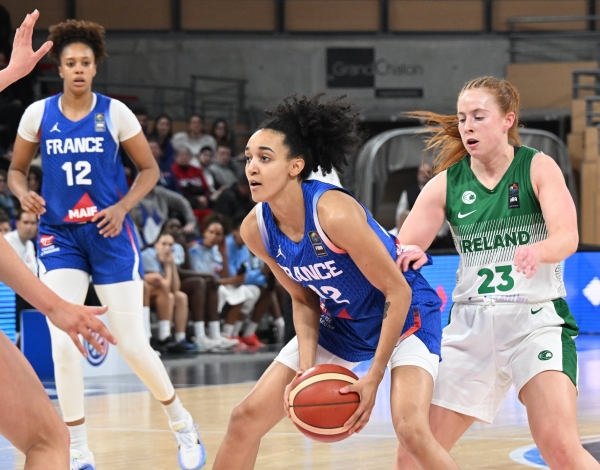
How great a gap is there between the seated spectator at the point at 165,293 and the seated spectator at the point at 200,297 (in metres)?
0.14

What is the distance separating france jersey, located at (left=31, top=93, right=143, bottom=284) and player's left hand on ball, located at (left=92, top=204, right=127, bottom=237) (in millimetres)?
39

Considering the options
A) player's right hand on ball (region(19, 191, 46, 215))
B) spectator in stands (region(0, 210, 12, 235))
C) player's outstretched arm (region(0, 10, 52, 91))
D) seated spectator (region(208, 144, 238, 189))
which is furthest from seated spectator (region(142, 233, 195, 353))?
player's outstretched arm (region(0, 10, 52, 91))

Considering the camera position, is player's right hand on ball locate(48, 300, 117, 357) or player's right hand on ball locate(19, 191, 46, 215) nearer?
player's right hand on ball locate(48, 300, 117, 357)

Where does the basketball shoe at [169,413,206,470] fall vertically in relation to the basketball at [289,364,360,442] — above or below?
below

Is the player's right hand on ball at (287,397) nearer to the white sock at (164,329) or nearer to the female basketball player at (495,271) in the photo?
the female basketball player at (495,271)

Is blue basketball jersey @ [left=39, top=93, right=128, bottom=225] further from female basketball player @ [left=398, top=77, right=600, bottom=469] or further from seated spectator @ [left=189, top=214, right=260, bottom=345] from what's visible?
seated spectator @ [left=189, top=214, right=260, bottom=345]

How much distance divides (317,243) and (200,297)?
6.50 metres

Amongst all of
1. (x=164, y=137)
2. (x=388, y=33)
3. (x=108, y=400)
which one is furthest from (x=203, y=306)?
(x=388, y=33)

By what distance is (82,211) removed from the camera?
521 centimetres

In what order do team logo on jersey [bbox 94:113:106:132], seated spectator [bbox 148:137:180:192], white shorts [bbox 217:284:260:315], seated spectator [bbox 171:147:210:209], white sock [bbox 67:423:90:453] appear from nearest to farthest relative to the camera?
white sock [bbox 67:423:90:453] < team logo on jersey [bbox 94:113:106:132] < white shorts [bbox 217:284:260:315] < seated spectator [bbox 148:137:180:192] < seated spectator [bbox 171:147:210:209]

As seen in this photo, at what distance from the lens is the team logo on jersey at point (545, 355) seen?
3666 mm

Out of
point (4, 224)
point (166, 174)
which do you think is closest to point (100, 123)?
point (4, 224)

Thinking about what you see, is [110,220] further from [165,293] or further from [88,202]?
[165,293]

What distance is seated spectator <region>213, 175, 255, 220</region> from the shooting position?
1165cm
